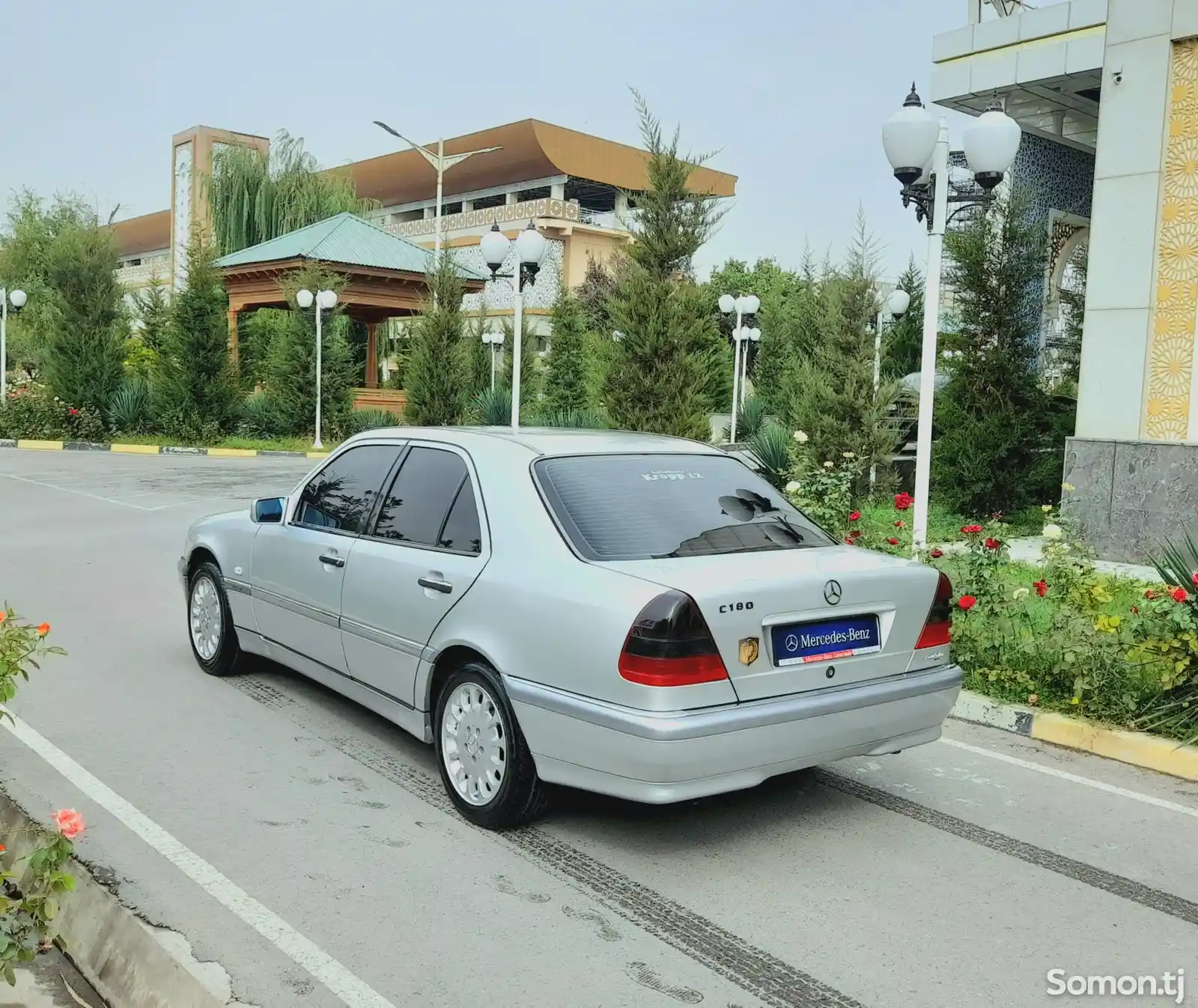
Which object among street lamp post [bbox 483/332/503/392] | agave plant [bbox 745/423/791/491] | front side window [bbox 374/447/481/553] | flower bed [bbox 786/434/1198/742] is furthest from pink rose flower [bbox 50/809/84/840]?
street lamp post [bbox 483/332/503/392]

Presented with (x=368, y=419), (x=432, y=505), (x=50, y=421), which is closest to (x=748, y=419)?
(x=368, y=419)

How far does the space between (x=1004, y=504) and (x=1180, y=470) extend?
146 inches

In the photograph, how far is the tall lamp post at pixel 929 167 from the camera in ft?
27.0

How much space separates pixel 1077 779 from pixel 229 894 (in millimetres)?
3899

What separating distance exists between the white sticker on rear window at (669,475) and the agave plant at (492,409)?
21.5 meters

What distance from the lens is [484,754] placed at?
452 cm

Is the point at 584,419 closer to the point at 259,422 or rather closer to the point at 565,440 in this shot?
the point at 259,422

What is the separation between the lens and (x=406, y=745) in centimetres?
560

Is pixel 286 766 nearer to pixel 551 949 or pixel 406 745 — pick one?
pixel 406 745

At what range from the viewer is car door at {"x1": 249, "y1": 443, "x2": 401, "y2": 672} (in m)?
5.54

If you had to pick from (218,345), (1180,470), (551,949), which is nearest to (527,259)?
(1180,470)

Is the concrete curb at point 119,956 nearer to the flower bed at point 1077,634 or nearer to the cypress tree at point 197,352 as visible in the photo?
the flower bed at point 1077,634
